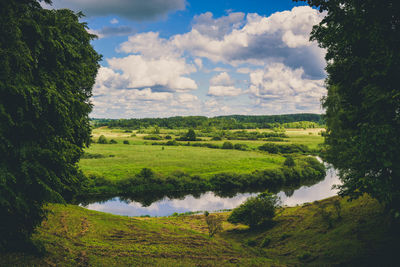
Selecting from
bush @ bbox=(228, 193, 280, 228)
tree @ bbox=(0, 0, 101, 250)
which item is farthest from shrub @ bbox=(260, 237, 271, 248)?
tree @ bbox=(0, 0, 101, 250)

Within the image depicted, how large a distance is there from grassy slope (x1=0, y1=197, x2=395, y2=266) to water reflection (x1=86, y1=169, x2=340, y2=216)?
20876mm

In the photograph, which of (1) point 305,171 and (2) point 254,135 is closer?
→ (1) point 305,171

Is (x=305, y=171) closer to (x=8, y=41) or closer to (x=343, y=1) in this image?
(x=343, y=1)

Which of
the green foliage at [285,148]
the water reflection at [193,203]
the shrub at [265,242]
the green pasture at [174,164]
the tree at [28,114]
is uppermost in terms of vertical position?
the tree at [28,114]

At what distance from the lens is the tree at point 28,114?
7.51 meters

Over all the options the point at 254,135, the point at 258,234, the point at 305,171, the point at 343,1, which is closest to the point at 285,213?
the point at 258,234

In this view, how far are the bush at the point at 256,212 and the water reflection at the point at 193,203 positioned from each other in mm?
16691

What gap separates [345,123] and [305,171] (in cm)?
5331

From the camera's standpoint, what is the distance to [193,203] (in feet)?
151

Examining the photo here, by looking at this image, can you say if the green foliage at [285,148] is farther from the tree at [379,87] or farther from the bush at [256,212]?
the tree at [379,87]

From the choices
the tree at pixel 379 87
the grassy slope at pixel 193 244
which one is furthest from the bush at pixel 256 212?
the tree at pixel 379 87

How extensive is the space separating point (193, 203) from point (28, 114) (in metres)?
40.2

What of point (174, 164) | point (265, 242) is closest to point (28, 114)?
point (265, 242)

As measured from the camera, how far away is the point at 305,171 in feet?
217
